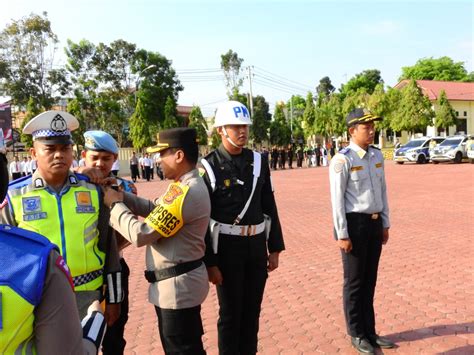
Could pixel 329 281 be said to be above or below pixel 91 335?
below

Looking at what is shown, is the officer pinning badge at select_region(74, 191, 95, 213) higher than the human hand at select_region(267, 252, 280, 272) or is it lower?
higher

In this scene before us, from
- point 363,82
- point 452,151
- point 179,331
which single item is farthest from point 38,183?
point 363,82

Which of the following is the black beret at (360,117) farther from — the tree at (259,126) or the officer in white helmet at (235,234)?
the tree at (259,126)

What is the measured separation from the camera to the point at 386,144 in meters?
55.5

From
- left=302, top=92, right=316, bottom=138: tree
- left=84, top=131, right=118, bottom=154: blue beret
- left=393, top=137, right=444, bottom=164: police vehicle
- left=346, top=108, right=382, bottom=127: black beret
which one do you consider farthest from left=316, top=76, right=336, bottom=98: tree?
left=84, top=131, right=118, bottom=154: blue beret

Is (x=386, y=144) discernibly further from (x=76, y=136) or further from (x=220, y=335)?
(x=220, y=335)

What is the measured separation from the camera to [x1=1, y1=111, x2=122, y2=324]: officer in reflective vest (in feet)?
7.46

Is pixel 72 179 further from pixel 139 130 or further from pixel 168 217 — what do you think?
pixel 139 130

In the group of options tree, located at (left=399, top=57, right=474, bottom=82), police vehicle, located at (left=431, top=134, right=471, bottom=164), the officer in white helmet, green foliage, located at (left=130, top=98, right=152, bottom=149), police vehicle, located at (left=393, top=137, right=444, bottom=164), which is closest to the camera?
the officer in white helmet

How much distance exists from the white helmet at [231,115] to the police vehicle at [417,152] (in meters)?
27.1

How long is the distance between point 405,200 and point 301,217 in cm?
395

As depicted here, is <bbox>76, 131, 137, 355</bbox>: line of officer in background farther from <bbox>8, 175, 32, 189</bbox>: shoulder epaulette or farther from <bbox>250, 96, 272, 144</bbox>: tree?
<bbox>250, 96, 272, 144</bbox>: tree

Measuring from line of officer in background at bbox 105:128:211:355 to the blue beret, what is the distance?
557mm

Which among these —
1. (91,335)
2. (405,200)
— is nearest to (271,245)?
(91,335)
